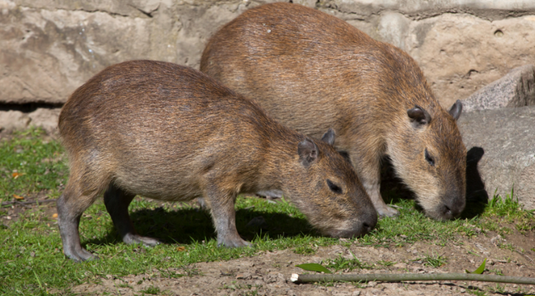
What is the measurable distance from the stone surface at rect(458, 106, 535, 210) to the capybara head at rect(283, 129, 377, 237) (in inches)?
65.1

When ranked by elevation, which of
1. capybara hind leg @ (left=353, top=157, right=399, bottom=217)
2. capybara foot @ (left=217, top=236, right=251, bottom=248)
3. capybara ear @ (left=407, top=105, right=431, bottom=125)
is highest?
capybara ear @ (left=407, top=105, right=431, bottom=125)

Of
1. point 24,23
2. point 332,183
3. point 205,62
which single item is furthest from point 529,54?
point 24,23

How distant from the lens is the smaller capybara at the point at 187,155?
14.7 feet

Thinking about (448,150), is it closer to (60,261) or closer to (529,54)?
(529,54)

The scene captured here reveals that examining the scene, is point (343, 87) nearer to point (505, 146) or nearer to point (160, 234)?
point (505, 146)

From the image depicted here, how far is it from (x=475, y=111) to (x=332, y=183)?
2.50 m

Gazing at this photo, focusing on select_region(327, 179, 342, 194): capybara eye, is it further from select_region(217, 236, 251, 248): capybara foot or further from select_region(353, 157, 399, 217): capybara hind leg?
select_region(353, 157, 399, 217): capybara hind leg

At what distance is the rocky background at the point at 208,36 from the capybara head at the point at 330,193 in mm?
1789

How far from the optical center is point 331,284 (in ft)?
12.7

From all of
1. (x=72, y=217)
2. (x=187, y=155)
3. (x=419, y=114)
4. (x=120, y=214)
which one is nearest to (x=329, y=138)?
(x=419, y=114)

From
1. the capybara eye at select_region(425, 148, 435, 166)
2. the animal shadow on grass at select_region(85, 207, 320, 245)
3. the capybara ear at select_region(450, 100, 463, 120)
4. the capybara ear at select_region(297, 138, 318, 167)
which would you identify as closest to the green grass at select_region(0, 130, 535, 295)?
the animal shadow on grass at select_region(85, 207, 320, 245)

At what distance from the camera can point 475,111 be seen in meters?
6.25

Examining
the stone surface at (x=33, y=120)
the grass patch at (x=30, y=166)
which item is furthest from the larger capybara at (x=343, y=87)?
the stone surface at (x=33, y=120)

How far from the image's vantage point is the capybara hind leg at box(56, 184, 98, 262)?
4535 mm
